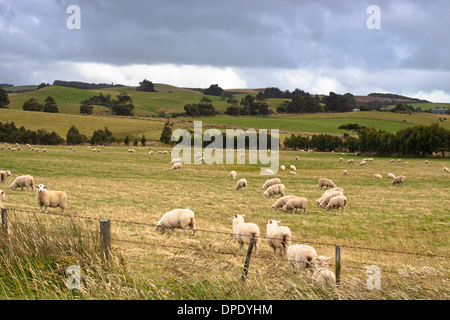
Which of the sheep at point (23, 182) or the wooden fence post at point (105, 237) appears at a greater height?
the wooden fence post at point (105, 237)

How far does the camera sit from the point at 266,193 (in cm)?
2594

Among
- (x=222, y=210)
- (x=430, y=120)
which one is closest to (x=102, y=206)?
(x=222, y=210)

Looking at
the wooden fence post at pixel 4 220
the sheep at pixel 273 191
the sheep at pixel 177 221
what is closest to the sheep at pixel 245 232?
the sheep at pixel 177 221

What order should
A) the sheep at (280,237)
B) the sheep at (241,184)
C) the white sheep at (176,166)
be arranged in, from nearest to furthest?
the sheep at (280,237)
the sheep at (241,184)
the white sheep at (176,166)

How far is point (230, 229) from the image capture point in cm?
1677

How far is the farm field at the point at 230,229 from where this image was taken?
275 inches

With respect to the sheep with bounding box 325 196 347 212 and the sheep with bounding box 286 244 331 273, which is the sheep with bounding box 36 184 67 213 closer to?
the sheep with bounding box 286 244 331 273

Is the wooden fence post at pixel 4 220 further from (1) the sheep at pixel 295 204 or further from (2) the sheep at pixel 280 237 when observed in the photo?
(1) the sheep at pixel 295 204

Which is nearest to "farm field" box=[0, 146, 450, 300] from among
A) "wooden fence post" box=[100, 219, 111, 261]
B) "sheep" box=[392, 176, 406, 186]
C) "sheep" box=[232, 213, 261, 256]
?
"wooden fence post" box=[100, 219, 111, 261]

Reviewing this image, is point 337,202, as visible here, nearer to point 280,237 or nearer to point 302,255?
point 280,237

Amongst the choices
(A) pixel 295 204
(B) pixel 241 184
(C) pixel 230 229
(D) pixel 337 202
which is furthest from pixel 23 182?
(D) pixel 337 202

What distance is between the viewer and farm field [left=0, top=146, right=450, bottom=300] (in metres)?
6.99

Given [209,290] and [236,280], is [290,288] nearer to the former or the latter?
[236,280]

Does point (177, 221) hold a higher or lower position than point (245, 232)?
lower
